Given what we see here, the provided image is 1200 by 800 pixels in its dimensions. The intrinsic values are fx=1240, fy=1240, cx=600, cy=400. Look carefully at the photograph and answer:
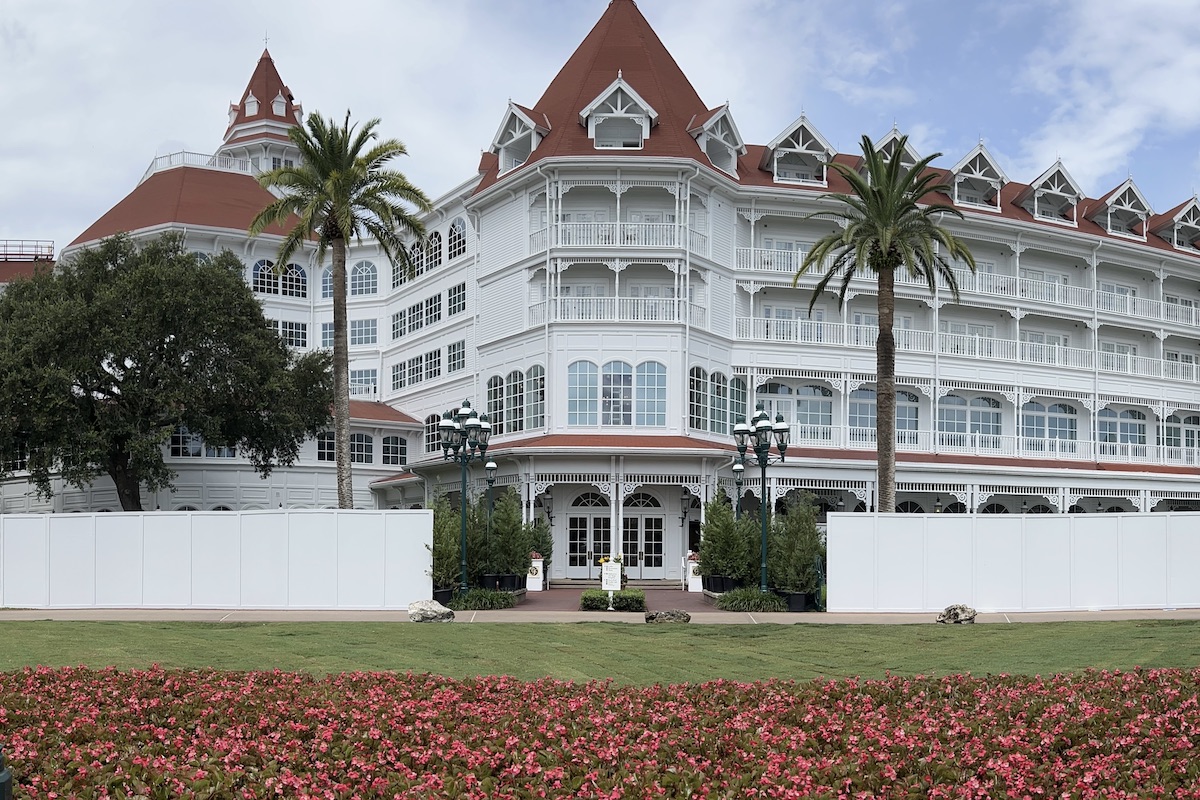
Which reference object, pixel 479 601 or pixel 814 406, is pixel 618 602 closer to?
pixel 479 601

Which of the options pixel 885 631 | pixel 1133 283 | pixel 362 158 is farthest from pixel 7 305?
pixel 1133 283

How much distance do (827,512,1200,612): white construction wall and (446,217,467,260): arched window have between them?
29.1 m

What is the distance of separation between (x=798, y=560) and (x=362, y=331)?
35.5 m

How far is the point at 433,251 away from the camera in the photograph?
181 feet

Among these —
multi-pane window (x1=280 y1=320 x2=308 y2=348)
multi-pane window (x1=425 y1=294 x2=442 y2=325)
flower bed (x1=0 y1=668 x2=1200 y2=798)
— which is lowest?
flower bed (x1=0 y1=668 x2=1200 y2=798)

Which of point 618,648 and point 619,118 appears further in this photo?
point 619,118

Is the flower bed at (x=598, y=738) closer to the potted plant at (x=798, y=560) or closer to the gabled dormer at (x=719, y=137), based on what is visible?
the potted plant at (x=798, y=560)

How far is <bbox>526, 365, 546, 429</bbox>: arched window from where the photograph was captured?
4447 centimetres

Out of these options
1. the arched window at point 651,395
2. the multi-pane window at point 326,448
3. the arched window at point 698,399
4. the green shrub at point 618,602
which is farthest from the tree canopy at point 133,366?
the green shrub at point 618,602

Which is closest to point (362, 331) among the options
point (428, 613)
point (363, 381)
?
point (363, 381)

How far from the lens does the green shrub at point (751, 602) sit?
28375mm

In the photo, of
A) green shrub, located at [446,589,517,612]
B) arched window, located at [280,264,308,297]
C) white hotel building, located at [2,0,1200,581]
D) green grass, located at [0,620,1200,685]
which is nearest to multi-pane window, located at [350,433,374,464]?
white hotel building, located at [2,0,1200,581]

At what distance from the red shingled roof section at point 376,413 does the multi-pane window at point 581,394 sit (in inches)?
469

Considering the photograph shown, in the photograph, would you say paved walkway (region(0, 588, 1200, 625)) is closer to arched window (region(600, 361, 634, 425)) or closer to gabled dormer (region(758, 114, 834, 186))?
arched window (region(600, 361, 634, 425))
